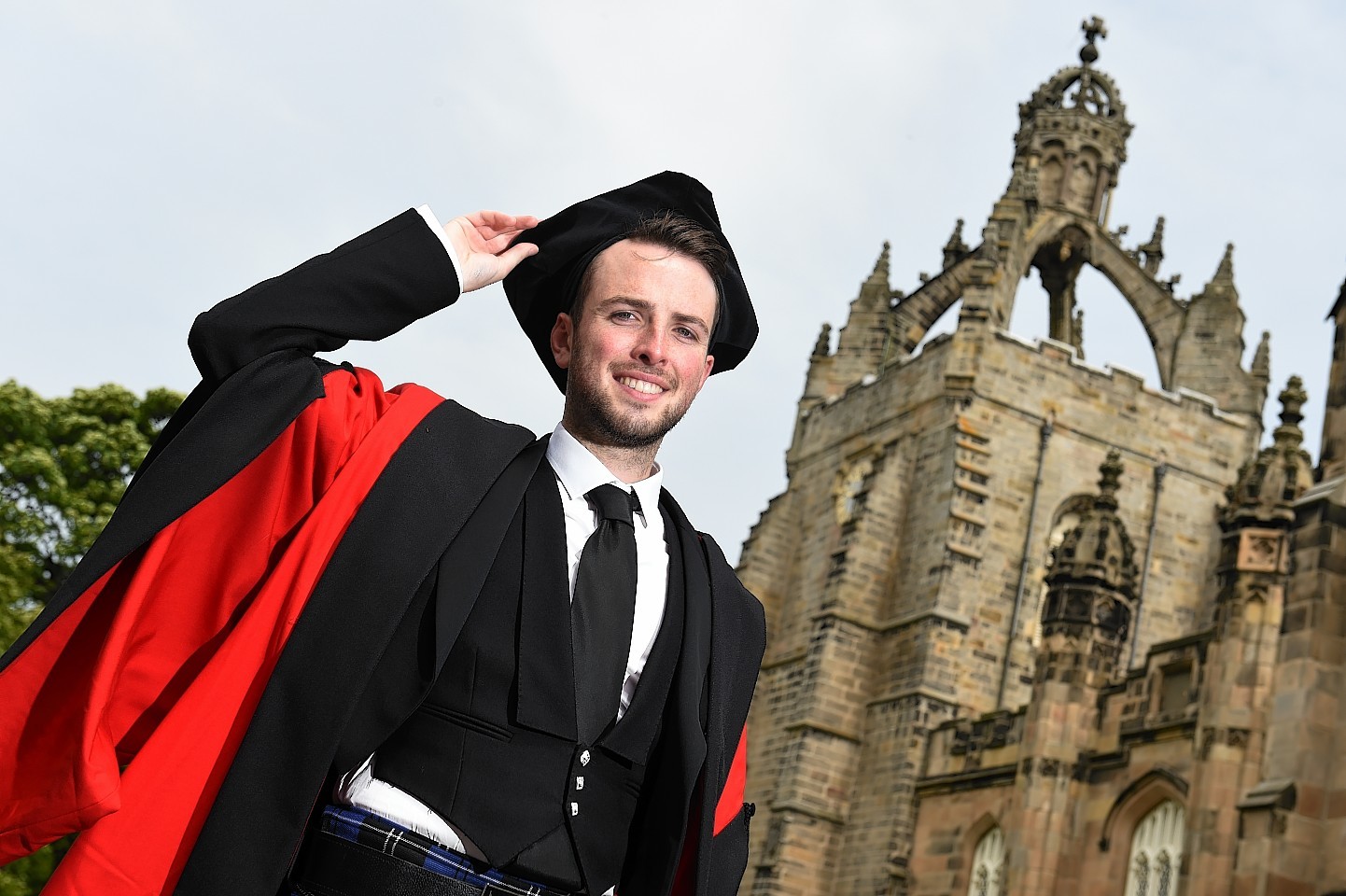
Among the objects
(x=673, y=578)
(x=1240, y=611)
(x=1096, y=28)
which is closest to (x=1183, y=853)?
(x=1240, y=611)

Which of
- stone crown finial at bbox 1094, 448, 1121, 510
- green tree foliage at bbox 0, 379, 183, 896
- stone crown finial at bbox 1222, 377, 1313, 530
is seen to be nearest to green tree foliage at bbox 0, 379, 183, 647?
green tree foliage at bbox 0, 379, 183, 896

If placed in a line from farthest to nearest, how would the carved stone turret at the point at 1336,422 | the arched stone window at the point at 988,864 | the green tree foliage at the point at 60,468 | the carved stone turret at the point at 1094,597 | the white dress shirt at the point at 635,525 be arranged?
the green tree foliage at the point at 60,468
the arched stone window at the point at 988,864
the carved stone turret at the point at 1094,597
the carved stone turret at the point at 1336,422
the white dress shirt at the point at 635,525

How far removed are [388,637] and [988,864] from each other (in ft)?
69.6

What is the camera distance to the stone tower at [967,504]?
27.3 meters

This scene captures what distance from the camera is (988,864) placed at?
22.8 m

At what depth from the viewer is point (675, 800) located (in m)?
3.11

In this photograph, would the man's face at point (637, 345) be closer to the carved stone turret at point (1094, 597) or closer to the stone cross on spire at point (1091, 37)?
the carved stone turret at point (1094, 597)

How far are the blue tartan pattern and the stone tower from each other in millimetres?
21102

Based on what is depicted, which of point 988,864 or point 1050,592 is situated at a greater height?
point 1050,592

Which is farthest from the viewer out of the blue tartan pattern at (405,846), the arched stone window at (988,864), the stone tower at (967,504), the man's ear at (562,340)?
the stone tower at (967,504)

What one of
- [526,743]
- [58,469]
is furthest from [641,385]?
[58,469]

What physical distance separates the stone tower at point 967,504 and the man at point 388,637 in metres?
20.7

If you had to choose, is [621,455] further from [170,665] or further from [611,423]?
[170,665]

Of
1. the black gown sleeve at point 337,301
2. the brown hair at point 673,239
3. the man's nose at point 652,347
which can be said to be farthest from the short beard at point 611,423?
the black gown sleeve at point 337,301
